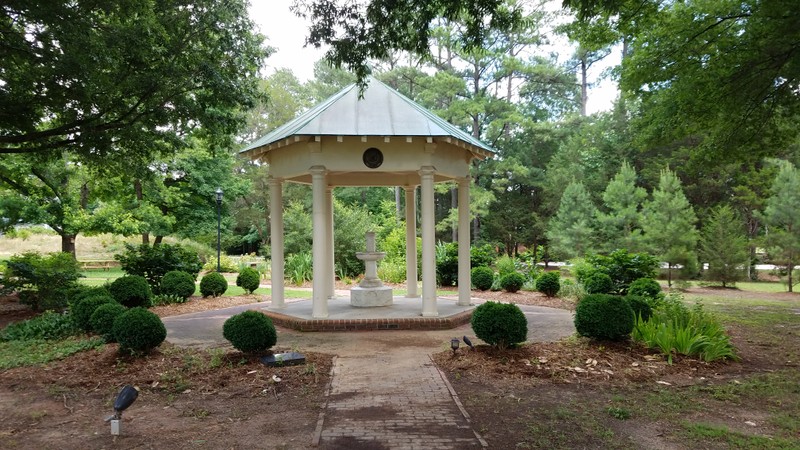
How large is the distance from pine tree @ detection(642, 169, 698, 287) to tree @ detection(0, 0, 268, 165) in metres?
18.6

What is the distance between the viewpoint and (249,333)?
6953 mm

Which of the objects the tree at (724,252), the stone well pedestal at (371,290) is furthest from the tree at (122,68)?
the tree at (724,252)

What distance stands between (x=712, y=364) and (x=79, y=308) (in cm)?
1081

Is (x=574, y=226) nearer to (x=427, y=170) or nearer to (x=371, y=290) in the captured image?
(x=371, y=290)

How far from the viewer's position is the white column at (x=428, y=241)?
989 cm

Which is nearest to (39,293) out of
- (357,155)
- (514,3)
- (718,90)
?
(357,155)

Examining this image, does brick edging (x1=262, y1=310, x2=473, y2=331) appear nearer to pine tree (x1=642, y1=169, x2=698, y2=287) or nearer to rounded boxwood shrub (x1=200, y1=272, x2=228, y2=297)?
rounded boxwood shrub (x1=200, y1=272, x2=228, y2=297)

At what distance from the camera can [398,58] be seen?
33688mm

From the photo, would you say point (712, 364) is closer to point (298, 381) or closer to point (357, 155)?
point (298, 381)

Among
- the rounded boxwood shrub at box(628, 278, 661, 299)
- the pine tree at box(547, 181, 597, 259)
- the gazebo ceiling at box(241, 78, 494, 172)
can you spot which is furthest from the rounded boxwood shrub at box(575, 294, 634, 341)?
the pine tree at box(547, 181, 597, 259)

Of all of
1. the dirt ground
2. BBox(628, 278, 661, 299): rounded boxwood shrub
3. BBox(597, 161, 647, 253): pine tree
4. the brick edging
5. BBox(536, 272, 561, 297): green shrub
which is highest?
BBox(597, 161, 647, 253): pine tree

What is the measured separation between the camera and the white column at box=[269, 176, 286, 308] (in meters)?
11.3

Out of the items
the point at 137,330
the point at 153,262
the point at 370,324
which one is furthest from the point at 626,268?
the point at 153,262

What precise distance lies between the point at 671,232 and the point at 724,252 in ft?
7.52
